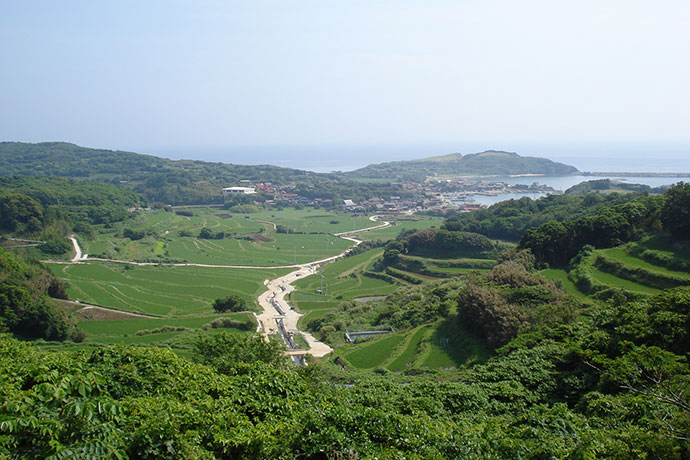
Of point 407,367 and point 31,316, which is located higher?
point 31,316

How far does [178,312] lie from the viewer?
33531 mm

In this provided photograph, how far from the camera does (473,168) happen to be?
15900cm

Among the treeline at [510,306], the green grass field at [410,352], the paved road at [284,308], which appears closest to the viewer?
the treeline at [510,306]

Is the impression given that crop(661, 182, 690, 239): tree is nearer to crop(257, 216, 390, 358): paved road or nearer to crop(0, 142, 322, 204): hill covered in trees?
crop(257, 216, 390, 358): paved road

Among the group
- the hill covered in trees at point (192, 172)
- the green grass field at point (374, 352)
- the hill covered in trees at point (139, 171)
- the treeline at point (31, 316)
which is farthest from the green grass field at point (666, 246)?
the hill covered in trees at point (139, 171)

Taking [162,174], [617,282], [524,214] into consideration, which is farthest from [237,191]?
[617,282]

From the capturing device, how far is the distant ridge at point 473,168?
488 ft

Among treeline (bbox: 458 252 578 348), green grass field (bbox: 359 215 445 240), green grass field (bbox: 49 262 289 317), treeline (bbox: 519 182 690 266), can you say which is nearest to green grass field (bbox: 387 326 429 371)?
treeline (bbox: 458 252 578 348)

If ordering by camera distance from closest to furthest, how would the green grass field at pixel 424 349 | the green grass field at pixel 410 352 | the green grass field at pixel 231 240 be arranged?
the green grass field at pixel 424 349
the green grass field at pixel 410 352
the green grass field at pixel 231 240

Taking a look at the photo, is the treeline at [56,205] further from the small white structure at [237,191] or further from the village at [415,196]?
the village at [415,196]

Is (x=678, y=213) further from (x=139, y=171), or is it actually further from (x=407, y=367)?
(x=139, y=171)

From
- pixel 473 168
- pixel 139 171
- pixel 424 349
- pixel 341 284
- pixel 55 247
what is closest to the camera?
pixel 424 349

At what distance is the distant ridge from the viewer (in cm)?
14875

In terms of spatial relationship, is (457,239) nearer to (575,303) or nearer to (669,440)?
(575,303)
